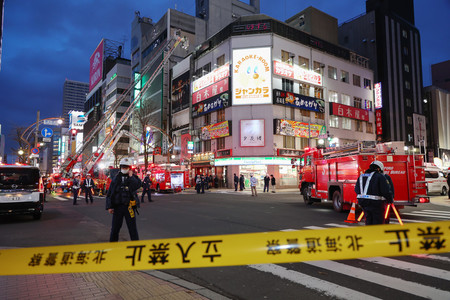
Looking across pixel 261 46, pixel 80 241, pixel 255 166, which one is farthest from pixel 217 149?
pixel 80 241

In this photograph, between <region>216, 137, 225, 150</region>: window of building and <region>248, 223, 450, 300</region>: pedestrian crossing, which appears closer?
<region>248, 223, 450, 300</region>: pedestrian crossing

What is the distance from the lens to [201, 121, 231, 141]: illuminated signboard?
3956 centimetres

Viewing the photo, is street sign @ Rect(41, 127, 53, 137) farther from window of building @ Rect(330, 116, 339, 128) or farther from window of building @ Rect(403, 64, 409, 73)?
window of building @ Rect(403, 64, 409, 73)

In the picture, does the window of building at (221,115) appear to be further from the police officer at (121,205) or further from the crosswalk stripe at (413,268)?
the crosswalk stripe at (413,268)

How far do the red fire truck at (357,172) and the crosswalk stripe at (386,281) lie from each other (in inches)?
252

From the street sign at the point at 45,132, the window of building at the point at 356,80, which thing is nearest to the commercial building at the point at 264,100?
the window of building at the point at 356,80

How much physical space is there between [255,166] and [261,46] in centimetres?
1512

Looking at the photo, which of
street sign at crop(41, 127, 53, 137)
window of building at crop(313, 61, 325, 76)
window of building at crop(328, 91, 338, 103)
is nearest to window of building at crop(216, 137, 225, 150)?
window of building at crop(313, 61, 325, 76)

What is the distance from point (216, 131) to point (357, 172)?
3097 cm

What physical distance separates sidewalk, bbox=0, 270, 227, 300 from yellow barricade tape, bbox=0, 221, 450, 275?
168 centimetres

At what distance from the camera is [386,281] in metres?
4.73

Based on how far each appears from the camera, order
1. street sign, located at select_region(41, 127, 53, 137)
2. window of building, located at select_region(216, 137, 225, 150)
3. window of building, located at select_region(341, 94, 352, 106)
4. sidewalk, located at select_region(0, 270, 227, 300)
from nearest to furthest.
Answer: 1. sidewalk, located at select_region(0, 270, 227, 300)
2. street sign, located at select_region(41, 127, 53, 137)
3. window of building, located at select_region(216, 137, 225, 150)
4. window of building, located at select_region(341, 94, 352, 106)

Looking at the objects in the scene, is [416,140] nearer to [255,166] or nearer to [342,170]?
[255,166]

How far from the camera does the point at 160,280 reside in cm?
482
